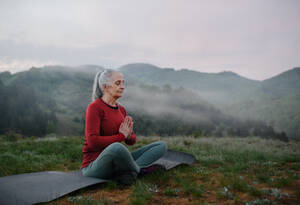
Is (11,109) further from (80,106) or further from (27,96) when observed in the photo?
(80,106)

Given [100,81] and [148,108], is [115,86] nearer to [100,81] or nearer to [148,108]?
[100,81]

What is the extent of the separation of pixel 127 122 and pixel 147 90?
107553 millimetres

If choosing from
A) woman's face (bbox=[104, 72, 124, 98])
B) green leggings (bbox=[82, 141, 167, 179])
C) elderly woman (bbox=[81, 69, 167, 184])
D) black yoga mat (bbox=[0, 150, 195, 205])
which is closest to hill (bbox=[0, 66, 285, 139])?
green leggings (bbox=[82, 141, 167, 179])

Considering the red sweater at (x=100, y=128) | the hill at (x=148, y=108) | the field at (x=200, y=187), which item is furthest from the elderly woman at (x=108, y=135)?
the hill at (x=148, y=108)

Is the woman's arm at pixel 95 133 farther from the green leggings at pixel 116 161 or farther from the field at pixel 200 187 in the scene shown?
the field at pixel 200 187

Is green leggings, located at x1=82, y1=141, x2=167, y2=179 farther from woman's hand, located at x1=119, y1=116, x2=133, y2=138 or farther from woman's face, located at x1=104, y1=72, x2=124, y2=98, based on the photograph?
woman's face, located at x1=104, y1=72, x2=124, y2=98

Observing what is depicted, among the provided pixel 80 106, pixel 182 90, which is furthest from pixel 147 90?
pixel 80 106

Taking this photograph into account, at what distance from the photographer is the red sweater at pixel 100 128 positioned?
3842 mm

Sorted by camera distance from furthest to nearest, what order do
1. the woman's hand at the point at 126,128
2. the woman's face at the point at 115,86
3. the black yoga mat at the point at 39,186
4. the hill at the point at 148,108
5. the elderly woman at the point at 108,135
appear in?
the hill at the point at 148,108 → the woman's face at the point at 115,86 → the woman's hand at the point at 126,128 → the elderly woman at the point at 108,135 → the black yoga mat at the point at 39,186

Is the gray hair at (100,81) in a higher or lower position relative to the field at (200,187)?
higher

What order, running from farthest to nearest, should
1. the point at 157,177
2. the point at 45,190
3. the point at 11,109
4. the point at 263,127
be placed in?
the point at 11,109, the point at 263,127, the point at 157,177, the point at 45,190

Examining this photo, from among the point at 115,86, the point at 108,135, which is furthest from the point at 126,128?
the point at 115,86

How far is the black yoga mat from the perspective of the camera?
324cm

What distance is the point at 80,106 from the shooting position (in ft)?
340
